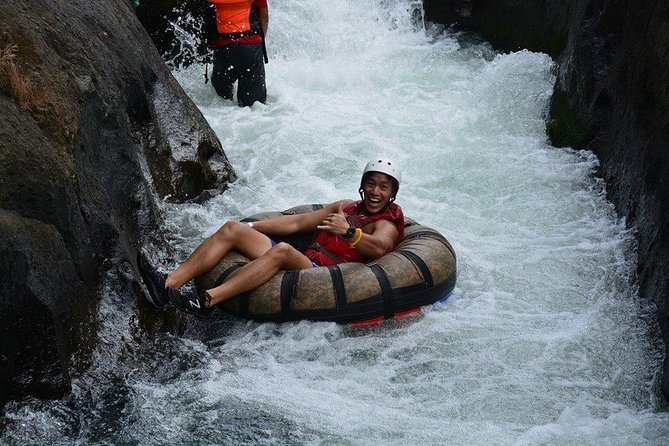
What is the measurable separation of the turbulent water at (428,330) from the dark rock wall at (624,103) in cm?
24

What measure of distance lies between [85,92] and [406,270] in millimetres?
2831

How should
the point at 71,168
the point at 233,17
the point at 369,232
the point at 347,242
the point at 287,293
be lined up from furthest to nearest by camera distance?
the point at 233,17 < the point at 369,232 < the point at 347,242 < the point at 287,293 < the point at 71,168

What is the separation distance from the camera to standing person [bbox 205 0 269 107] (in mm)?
10844

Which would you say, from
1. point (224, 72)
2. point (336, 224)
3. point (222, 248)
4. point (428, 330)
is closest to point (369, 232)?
point (336, 224)

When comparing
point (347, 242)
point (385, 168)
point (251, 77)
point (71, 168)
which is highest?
point (251, 77)

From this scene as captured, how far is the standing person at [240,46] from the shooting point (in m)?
10.8

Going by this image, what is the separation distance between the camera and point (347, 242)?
693cm

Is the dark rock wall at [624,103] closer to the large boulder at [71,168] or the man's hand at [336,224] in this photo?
the man's hand at [336,224]

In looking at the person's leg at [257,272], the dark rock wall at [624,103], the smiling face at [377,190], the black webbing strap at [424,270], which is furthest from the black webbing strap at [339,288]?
the dark rock wall at [624,103]

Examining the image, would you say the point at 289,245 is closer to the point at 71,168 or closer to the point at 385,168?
the point at 385,168

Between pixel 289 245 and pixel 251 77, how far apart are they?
5.30m

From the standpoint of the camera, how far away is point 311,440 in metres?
5.08

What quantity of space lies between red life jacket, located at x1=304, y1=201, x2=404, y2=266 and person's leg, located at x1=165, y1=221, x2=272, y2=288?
414 mm

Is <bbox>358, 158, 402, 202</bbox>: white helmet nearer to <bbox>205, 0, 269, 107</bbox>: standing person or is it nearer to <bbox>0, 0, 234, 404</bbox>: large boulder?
<bbox>0, 0, 234, 404</bbox>: large boulder
